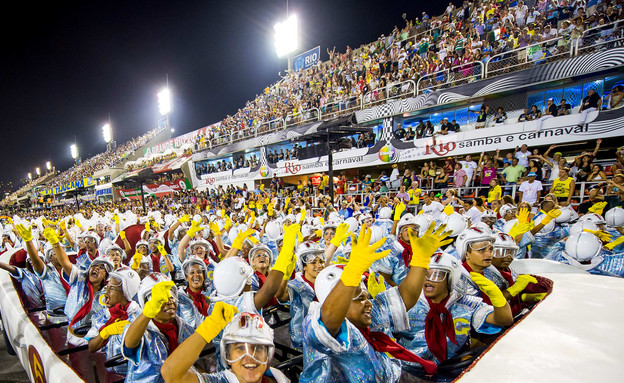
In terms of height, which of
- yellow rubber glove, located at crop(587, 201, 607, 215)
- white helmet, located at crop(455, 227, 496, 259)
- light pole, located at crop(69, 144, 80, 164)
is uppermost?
light pole, located at crop(69, 144, 80, 164)

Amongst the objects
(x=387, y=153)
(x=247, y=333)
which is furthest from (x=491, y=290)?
(x=387, y=153)

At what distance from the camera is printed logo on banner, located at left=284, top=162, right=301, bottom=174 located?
15.9 metres

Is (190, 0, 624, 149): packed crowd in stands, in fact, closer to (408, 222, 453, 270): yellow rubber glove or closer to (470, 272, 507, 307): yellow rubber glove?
(470, 272, 507, 307): yellow rubber glove

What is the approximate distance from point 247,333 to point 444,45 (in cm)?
1594

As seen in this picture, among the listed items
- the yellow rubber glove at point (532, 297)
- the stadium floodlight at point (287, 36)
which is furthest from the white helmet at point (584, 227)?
the stadium floodlight at point (287, 36)

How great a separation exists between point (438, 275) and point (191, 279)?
238cm

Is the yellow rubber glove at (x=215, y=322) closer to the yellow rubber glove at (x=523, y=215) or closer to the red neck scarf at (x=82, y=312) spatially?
the red neck scarf at (x=82, y=312)

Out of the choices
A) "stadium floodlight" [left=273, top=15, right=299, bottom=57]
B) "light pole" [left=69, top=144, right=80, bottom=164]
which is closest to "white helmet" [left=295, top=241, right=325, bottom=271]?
"stadium floodlight" [left=273, top=15, right=299, bottom=57]

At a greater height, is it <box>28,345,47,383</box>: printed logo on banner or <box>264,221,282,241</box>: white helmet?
<box>264,221,282,241</box>: white helmet

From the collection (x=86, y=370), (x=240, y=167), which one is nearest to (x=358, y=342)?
(x=86, y=370)

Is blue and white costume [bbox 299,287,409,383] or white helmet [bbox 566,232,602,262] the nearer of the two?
blue and white costume [bbox 299,287,409,383]

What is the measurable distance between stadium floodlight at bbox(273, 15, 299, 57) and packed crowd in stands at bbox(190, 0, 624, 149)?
8959 mm

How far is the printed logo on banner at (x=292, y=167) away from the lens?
15890 millimetres

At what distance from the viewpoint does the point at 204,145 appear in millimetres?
26828
